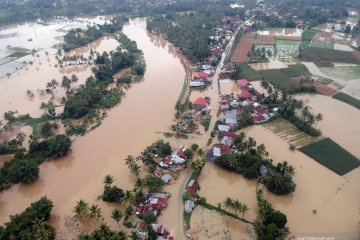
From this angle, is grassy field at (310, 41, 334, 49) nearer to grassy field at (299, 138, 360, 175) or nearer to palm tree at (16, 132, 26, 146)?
grassy field at (299, 138, 360, 175)

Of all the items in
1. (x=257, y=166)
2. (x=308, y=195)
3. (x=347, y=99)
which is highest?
(x=347, y=99)

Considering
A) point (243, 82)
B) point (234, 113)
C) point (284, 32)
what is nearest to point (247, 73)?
point (243, 82)

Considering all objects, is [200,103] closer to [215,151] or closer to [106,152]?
[215,151]

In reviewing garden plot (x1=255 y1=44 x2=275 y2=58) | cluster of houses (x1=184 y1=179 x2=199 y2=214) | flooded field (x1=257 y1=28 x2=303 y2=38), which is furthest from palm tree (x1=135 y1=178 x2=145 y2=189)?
flooded field (x1=257 y1=28 x2=303 y2=38)

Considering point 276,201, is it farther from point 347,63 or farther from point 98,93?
point 347,63

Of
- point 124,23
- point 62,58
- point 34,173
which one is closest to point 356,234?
point 34,173
